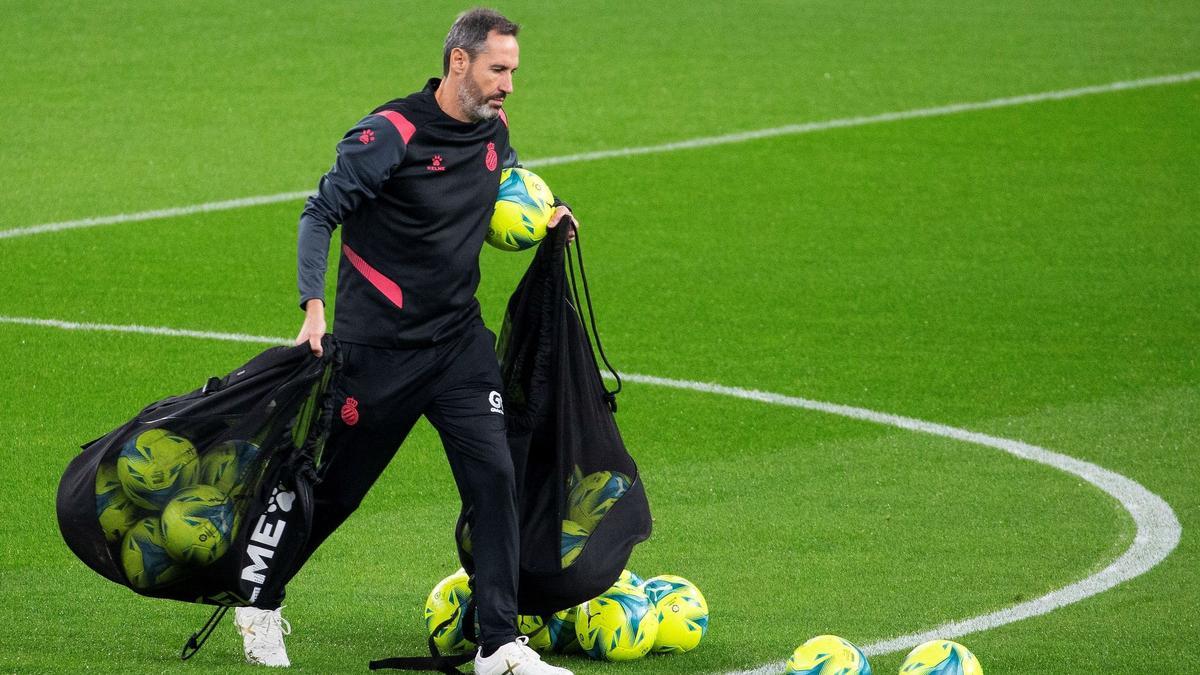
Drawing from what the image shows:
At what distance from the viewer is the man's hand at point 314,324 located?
5969 mm

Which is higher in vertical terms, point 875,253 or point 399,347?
point 399,347

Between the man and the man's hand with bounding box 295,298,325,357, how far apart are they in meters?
0.25

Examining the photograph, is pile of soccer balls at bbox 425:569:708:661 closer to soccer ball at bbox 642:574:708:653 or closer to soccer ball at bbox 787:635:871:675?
soccer ball at bbox 642:574:708:653

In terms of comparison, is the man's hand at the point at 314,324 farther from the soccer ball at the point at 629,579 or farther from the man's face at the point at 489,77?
the soccer ball at the point at 629,579

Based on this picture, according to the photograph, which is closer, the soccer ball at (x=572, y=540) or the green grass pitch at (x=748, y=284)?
the soccer ball at (x=572, y=540)

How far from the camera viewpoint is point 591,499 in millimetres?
6695

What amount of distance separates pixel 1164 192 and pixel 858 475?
855 centimetres

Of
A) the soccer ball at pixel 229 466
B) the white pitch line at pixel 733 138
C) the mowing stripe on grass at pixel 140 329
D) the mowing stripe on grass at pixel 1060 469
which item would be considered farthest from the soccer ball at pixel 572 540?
the white pitch line at pixel 733 138

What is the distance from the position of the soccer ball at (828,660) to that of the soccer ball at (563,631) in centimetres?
94

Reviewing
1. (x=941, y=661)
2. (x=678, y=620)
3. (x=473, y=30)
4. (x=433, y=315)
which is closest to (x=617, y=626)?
(x=678, y=620)

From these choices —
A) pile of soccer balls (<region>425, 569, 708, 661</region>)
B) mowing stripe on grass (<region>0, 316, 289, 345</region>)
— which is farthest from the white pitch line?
pile of soccer balls (<region>425, 569, 708, 661</region>)

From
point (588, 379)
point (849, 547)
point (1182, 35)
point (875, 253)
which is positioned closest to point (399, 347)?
point (588, 379)

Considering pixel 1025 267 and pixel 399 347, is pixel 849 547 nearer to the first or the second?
pixel 399 347

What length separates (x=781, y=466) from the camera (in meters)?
9.69
